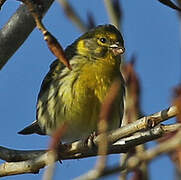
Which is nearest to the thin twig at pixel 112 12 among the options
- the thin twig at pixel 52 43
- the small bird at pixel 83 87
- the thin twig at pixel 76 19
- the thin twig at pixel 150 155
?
the thin twig at pixel 76 19

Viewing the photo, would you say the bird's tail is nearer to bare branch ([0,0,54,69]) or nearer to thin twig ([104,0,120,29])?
thin twig ([104,0,120,29])

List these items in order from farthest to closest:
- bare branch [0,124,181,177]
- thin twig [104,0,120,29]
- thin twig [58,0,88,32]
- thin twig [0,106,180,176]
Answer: thin twig [58,0,88,32] < thin twig [104,0,120,29] < bare branch [0,124,181,177] < thin twig [0,106,180,176]

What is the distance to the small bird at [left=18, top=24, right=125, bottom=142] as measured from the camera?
→ 14.1 feet

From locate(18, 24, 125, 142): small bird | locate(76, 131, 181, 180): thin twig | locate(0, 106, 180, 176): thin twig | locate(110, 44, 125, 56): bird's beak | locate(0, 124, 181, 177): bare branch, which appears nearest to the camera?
locate(76, 131, 181, 180): thin twig

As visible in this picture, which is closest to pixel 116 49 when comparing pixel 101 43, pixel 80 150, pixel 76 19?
Answer: pixel 101 43

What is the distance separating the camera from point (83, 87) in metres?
4.30

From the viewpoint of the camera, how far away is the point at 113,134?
2.32m

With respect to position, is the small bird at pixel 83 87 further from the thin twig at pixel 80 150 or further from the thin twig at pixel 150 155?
the thin twig at pixel 150 155

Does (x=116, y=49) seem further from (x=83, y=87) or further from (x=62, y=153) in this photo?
(x=62, y=153)

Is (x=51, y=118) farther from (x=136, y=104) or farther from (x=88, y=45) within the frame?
(x=136, y=104)

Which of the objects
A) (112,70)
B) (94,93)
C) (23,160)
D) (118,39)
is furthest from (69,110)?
(23,160)

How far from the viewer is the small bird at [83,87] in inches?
169

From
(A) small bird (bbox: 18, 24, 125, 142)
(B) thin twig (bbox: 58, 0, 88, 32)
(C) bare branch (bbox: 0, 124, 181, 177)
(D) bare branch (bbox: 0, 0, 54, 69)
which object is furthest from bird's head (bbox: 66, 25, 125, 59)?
(C) bare branch (bbox: 0, 124, 181, 177)

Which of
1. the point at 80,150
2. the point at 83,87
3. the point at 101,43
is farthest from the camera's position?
the point at 101,43
